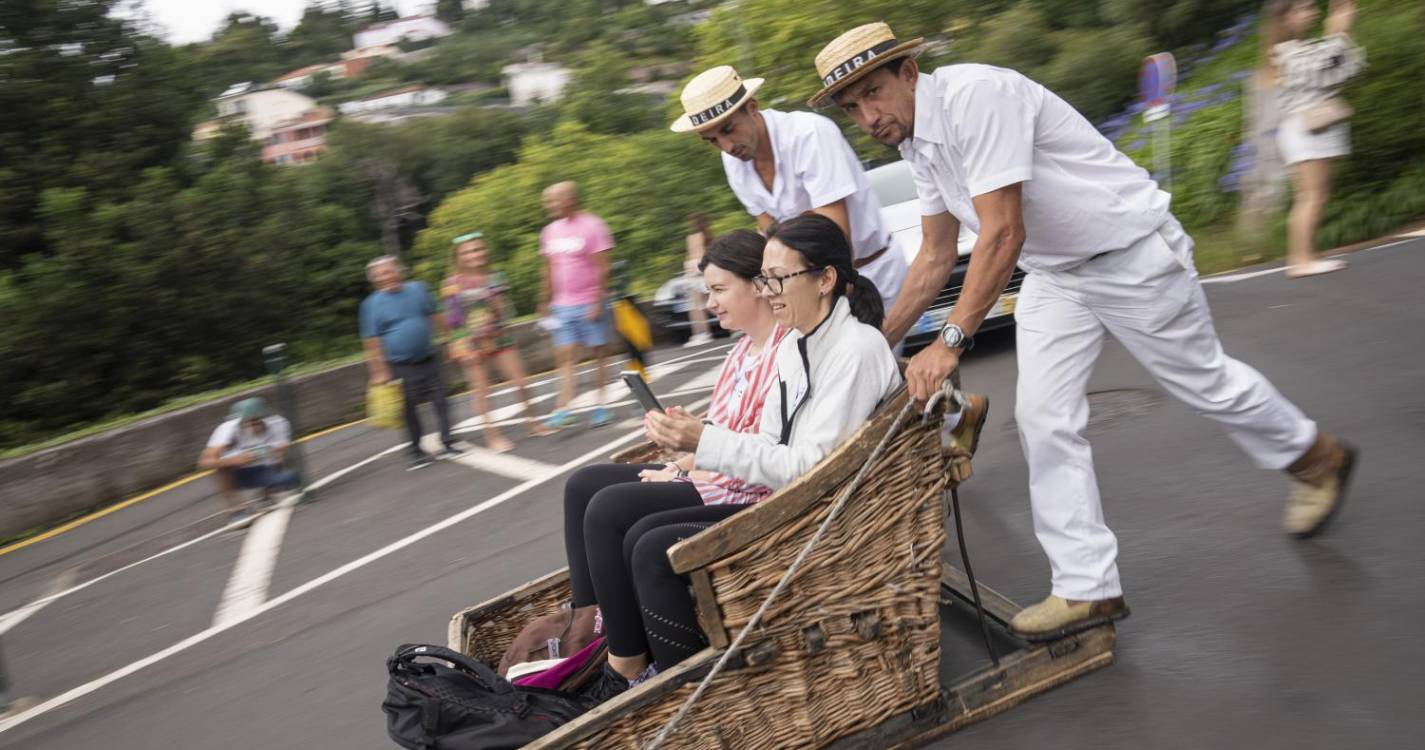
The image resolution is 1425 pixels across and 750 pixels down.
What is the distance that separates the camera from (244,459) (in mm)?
9320

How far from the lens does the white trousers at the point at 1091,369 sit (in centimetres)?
383

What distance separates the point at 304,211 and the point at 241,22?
4188 centimetres

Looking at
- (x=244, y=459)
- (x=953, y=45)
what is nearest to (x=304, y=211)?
(x=953, y=45)

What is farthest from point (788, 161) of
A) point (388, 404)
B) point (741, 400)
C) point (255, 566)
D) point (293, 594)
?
point (388, 404)

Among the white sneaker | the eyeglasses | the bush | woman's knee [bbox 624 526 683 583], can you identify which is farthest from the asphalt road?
the bush

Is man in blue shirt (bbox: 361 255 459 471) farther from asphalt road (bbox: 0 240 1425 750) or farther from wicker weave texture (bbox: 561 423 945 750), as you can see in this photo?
wicker weave texture (bbox: 561 423 945 750)

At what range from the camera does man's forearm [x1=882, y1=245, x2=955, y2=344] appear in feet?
14.0

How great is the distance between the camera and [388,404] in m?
10.0

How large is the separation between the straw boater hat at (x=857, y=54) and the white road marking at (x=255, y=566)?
495 cm

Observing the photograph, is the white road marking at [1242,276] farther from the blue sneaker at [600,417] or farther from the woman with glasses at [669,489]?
the woman with glasses at [669,489]

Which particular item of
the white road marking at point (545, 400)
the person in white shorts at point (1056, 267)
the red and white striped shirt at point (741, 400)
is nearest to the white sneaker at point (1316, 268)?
the person in white shorts at point (1056, 267)

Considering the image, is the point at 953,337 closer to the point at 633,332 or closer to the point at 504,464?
the point at 633,332

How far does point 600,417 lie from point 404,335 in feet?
5.74

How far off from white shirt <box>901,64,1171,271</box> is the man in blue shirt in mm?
6608
